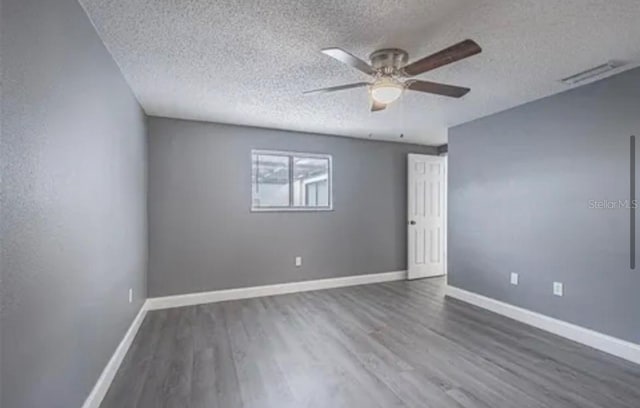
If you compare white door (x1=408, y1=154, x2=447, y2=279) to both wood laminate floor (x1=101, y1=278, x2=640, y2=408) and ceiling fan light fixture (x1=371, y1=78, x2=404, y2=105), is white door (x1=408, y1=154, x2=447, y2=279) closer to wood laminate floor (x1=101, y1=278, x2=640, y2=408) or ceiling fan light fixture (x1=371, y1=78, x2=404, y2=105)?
wood laminate floor (x1=101, y1=278, x2=640, y2=408)

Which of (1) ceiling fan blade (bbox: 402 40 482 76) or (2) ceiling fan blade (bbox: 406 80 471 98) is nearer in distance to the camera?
(1) ceiling fan blade (bbox: 402 40 482 76)

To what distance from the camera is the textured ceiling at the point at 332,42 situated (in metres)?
1.86

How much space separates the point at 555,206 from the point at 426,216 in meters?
2.46

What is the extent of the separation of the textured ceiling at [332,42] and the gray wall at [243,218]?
877 mm

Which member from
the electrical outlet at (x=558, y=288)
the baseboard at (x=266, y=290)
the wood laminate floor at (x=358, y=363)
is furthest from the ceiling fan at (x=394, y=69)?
the baseboard at (x=266, y=290)

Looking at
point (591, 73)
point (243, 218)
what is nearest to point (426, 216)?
point (243, 218)

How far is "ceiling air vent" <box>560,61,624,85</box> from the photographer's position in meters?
2.57

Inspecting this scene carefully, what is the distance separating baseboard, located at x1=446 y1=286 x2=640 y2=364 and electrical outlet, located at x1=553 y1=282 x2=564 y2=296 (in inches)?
10.2

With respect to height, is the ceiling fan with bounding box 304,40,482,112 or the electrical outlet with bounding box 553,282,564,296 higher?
the ceiling fan with bounding box 304,40,482,112

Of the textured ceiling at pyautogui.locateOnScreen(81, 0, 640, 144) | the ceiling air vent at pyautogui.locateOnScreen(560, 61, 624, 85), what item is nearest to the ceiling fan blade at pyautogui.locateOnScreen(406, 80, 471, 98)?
the textured ceiling at pyautogui.locateOnScreen(81, 0, 640, 144)

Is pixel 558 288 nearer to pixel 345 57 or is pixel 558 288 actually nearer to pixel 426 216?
pixel 426 216

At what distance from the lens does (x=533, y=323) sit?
3.38 m

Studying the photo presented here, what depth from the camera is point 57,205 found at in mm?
1509

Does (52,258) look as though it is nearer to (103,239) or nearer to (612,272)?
(103,239)
